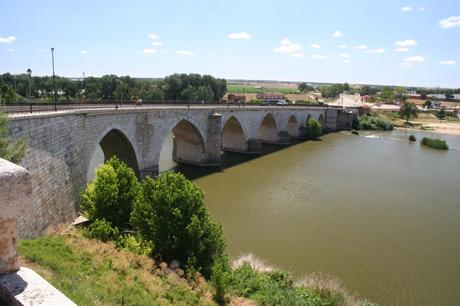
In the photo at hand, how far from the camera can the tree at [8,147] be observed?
991 centimetres

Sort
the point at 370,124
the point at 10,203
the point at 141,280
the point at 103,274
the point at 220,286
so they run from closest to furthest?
1. the point at 10,203
2. the point at 103,274
3. the point at 141,280
4. the point at 220,286
5. the point at 370,124

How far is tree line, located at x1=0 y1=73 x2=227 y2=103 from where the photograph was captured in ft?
177

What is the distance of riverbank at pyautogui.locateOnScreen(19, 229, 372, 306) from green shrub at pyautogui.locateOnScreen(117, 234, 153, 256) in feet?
1.39

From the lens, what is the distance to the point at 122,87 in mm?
A: 55375

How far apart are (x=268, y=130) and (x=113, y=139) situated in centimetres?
2596

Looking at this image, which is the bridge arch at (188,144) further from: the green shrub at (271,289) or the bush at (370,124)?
the bush at (370,124)

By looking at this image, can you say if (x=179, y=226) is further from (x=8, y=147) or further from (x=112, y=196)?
(x=8, y=147)

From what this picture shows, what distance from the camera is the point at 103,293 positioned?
7625 mm

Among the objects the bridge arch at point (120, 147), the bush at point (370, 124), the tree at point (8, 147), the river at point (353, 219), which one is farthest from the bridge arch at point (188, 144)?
the bush at point (370, 124)

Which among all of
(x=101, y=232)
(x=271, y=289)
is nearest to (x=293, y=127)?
(x=271, y=289)

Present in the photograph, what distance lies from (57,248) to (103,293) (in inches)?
103

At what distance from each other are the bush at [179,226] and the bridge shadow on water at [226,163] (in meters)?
14.1

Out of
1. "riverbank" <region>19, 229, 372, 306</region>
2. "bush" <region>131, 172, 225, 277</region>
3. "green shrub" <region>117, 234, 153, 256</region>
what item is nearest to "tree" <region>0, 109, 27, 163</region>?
"riverbank" <region>19, 229, 372, 306</region>

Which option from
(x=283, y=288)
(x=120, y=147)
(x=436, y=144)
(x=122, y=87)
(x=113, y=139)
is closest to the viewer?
(x=283, y=288)
